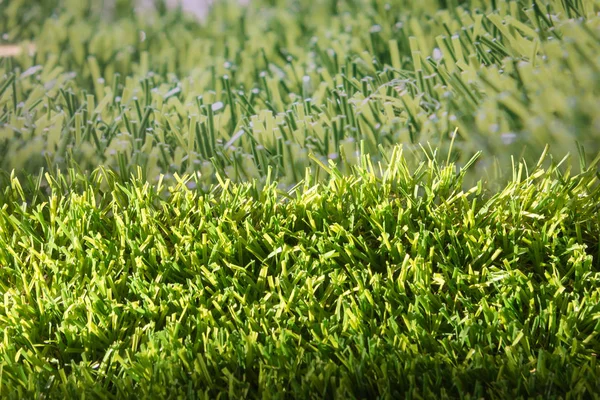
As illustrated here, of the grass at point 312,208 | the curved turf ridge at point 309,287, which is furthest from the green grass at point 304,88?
the curved turf ridge at point 309,287

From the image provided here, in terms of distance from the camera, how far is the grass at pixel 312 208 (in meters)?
1.70

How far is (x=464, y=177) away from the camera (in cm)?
231

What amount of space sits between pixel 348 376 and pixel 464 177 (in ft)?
3.13

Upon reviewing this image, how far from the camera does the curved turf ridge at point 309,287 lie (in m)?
1.65

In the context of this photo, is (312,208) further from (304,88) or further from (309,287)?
(304,88)

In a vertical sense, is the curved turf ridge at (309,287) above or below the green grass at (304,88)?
below

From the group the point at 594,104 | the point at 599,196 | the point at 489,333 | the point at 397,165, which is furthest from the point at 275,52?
the point at 489,333

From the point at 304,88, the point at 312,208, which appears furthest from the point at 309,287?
the point at 304,88

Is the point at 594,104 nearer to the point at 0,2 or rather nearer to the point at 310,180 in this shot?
the point at 310,180

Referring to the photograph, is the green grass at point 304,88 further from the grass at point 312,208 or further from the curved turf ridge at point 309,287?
the curved turf ridge at point 309,287

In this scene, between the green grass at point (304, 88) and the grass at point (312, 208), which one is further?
the green grass at point (304, 88)

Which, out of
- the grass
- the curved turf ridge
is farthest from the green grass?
the curved turf ridge

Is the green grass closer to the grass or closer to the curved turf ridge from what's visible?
the grass

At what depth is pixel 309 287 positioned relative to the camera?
1.87 meters
